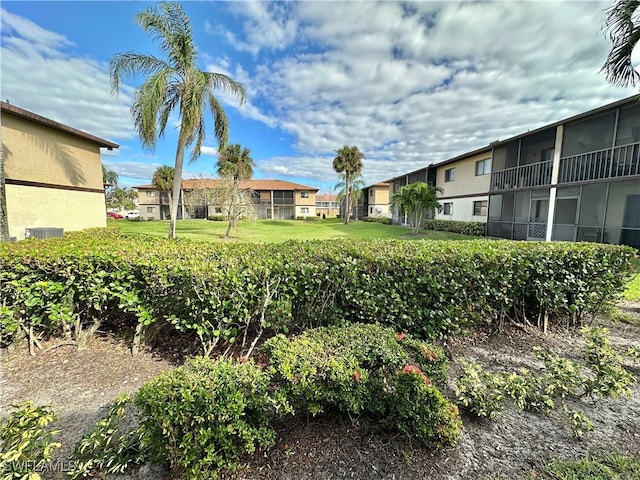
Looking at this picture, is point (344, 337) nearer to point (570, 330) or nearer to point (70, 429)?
point (70, 429)

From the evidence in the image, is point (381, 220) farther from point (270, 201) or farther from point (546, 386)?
point (546, 386)

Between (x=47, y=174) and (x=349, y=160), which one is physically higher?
(x=349, y=160)

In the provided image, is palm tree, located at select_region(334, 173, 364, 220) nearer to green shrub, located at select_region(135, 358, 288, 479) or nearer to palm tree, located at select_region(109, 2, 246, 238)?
palm tree, located at select_region(109, 2, 246, 238)

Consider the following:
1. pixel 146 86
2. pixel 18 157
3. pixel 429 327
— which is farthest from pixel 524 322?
pixel 18 157

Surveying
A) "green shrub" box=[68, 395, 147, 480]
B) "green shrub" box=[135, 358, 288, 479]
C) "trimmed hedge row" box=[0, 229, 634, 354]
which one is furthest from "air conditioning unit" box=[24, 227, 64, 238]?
"green shrub" box=[135, 358, 288, 479]

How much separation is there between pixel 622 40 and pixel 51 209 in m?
21.1

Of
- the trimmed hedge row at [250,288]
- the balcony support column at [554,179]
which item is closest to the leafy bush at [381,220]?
the balcony support column at [554,179]

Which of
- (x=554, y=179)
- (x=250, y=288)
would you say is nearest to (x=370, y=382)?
(x=250, y=288)

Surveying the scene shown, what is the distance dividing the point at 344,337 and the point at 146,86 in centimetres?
1521

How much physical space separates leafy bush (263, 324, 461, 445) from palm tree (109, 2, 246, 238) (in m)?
14.4

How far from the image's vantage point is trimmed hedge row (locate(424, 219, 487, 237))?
→ 21.1 meters

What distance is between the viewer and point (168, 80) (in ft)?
44.4

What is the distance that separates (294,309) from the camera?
360 centimetres

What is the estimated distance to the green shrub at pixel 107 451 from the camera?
193cm
